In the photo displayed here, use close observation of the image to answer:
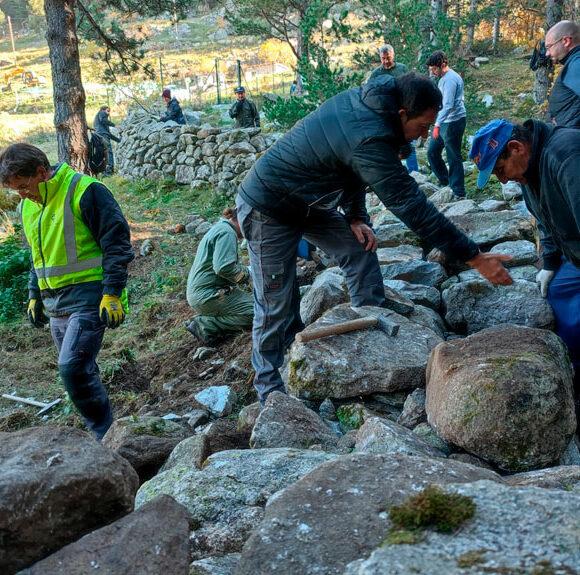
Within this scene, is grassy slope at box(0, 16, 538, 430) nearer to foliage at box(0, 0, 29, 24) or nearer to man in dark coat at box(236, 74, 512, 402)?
man in dark coat at box(236, 74, 512, 402)

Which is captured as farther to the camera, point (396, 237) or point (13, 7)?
point (13, 7)

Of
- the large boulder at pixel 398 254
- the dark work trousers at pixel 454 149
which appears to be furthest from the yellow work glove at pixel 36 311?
the dark work trousers at pixel 454 149

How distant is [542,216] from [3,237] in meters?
9.50

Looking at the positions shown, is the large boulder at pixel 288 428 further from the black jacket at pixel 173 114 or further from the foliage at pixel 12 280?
the black jacket at pixel 173 114

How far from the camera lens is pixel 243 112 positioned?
13773 mm

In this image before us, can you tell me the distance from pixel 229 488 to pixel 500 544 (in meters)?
1.33

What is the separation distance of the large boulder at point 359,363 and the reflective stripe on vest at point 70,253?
1.47 metres

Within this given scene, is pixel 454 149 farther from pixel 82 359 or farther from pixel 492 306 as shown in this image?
pixel 82 359

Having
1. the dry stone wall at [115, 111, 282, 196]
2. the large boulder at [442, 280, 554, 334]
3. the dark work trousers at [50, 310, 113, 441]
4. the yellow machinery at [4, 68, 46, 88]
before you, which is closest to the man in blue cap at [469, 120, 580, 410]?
the large boulder at [442, 280, 554, 334]

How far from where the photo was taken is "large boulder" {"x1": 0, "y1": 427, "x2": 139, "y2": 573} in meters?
1.73

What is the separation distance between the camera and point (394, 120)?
3.29 m

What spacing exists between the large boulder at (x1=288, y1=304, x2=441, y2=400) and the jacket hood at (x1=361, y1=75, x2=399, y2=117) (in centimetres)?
150

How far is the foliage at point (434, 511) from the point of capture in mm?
1479

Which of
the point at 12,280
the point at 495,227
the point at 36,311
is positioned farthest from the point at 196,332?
the point at 12,280
